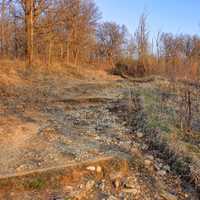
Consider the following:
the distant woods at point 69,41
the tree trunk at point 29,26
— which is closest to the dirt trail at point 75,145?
the distant woods at point 69,41

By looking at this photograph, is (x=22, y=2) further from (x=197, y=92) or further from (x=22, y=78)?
(x=197, y=92)

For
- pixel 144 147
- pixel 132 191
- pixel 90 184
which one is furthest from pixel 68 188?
pixel 144 147

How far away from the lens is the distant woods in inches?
504

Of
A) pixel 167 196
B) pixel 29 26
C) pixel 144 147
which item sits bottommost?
pixel 167 196

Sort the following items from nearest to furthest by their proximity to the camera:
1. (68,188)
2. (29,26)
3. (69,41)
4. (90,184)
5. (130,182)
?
1. (68,188)
2. (90,184)
3. (130,182)
4. (29,26)
5. (69,41)

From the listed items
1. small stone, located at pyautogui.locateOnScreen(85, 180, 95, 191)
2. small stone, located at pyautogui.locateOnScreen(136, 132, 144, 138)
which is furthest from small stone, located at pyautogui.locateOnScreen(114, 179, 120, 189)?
small stone, located at pyautogui.locateOnScreen(136, 132, 144, 138)

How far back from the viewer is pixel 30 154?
3.74 m

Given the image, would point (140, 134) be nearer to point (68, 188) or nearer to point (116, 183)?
point (116, 183)

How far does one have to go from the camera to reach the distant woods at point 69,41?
42.0ft

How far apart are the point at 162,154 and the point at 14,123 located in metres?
3.01

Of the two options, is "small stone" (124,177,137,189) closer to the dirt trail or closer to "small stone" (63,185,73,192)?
the dirt trail

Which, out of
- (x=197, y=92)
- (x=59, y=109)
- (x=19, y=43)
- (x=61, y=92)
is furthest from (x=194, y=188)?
(x=19, y=43)

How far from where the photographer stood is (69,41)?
2244cm

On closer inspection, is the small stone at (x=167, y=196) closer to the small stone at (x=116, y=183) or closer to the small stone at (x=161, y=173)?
the small stone at (x=161, y=173)
